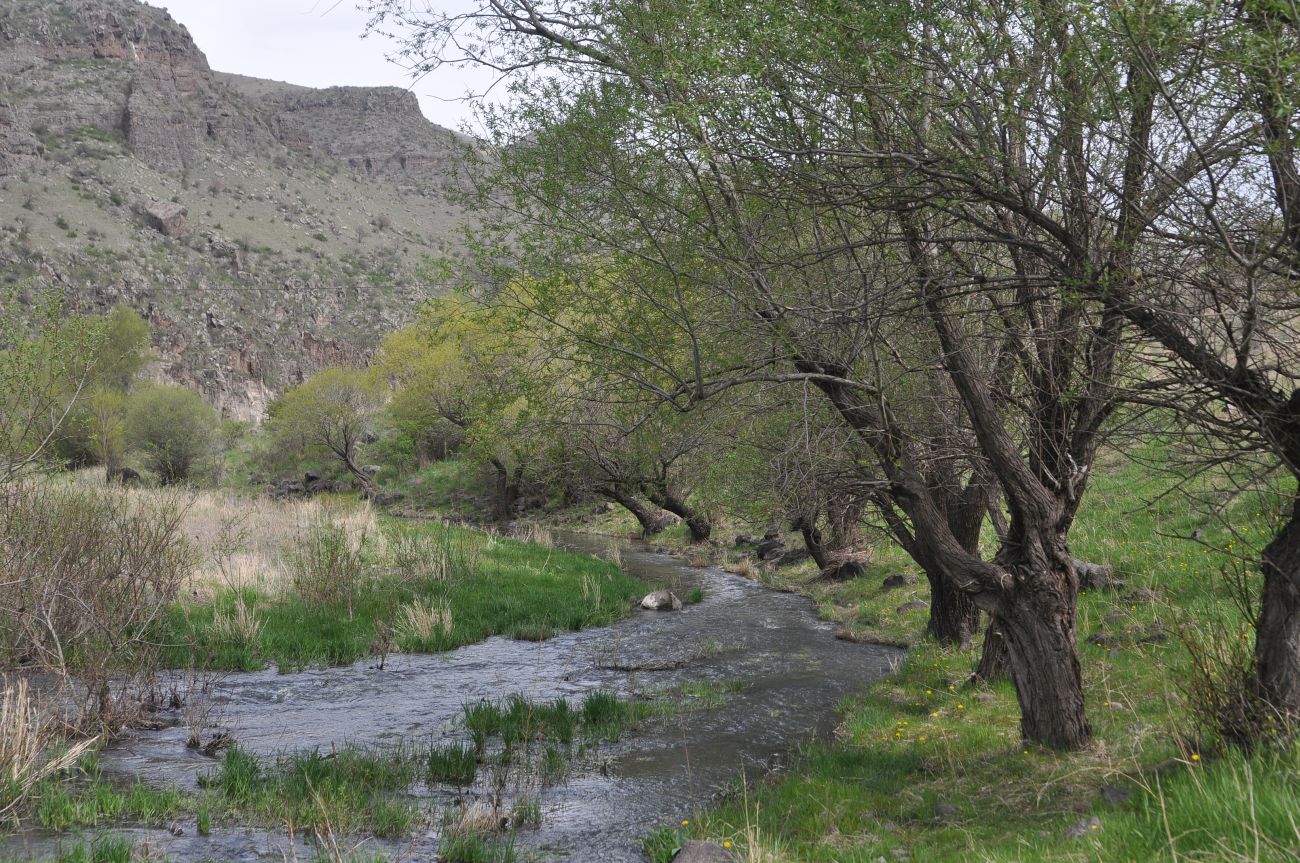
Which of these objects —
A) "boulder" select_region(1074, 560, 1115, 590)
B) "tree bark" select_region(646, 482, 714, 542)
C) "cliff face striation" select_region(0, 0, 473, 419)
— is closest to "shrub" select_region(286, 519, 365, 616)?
"boulder" select_region(1074, 560, 1115, 590)

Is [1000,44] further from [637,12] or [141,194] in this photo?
[141,194]

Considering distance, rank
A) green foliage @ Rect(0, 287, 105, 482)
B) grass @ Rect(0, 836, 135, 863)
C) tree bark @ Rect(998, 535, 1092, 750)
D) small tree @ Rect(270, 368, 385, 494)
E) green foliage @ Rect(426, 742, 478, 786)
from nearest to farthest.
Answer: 1. grass @ Rect(0, 836, 135, 863)
2. tree bark @ Rect(998, 535, 1092, 750)
3. green foliage @ Rect(426, 742, 478, 786)
4. green foliage @ Rect(0, 287, 105, 482)
5. small tree @ Rect(270, 368, 385, 494)

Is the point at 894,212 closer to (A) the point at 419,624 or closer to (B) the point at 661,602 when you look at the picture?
(A) the point at 419,624

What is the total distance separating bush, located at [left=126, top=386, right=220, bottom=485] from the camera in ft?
158

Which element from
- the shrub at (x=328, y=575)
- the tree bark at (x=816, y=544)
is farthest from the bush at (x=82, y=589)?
the tree bark at (x=816, y=544)

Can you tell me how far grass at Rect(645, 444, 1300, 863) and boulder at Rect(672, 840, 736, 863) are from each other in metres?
0.13

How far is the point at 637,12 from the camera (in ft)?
25.1

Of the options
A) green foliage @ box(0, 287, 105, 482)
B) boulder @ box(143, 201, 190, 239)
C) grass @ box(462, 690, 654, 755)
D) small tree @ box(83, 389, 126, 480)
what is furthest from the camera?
boulder @ box(143, 201, 190, 239)

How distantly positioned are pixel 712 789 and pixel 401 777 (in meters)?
2.81

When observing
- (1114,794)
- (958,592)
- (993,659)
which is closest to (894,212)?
(1114,794)

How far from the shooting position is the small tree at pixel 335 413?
45438mm

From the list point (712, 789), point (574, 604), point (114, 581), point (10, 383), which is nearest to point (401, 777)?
point (712, 789)

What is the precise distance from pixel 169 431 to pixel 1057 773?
175ft

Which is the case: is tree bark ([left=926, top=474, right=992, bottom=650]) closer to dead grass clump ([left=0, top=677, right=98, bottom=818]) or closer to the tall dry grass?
dead grass clump ([left=0, top=677, right=98, bottom=818])
